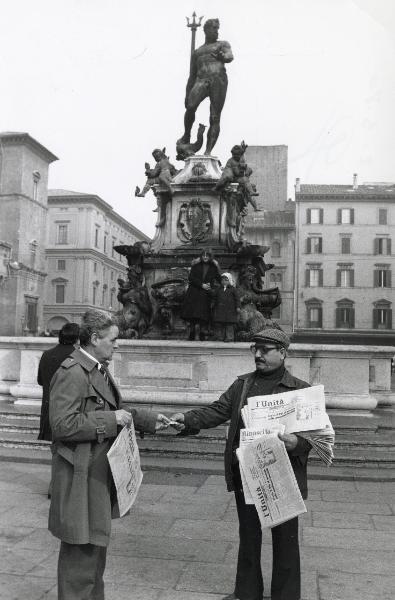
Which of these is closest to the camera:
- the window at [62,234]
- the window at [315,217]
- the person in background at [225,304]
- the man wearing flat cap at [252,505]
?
the man wearing flat cap at [252,505]

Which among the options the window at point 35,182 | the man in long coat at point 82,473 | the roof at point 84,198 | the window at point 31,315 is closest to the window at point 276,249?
the roof at point 84,198

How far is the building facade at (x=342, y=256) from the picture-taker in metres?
61.1

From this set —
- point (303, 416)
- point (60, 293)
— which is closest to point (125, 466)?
point (303, 416)

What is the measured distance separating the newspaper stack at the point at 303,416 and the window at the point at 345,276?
59.4 m

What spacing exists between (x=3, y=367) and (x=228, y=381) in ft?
13.8

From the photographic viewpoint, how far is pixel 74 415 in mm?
3385

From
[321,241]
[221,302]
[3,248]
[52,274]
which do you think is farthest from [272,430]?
[52,274]

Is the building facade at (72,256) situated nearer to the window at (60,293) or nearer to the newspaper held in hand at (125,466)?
the window at (60,293)

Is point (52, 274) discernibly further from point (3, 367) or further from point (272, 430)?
point (272, 430)

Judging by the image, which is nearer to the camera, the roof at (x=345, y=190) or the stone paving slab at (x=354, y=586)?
the stone paving slab at (x=354, y=586)

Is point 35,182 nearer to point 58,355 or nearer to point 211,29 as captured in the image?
point 211,29

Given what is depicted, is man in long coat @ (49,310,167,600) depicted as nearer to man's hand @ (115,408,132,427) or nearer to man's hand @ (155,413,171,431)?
man's hand @ (115,408,132,427)

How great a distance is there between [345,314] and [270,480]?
194 feet

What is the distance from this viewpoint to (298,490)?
3.57 m
